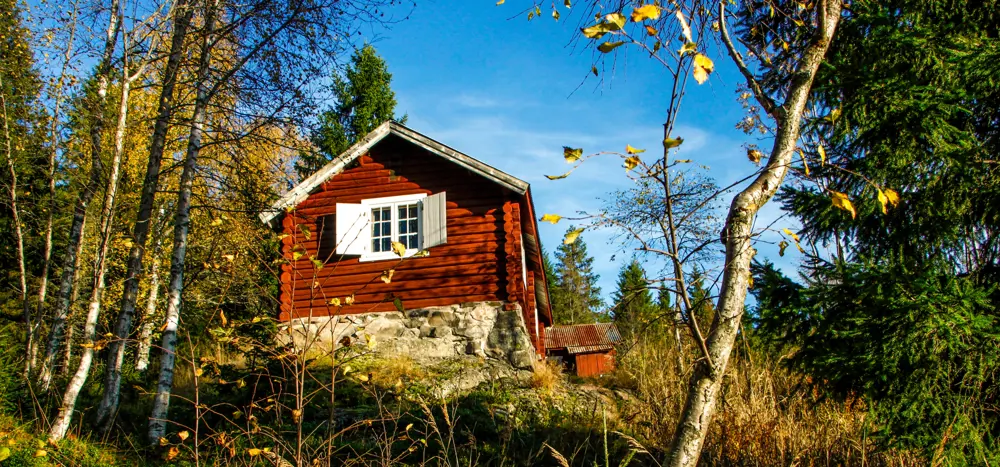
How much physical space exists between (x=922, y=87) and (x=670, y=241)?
11.5 feet

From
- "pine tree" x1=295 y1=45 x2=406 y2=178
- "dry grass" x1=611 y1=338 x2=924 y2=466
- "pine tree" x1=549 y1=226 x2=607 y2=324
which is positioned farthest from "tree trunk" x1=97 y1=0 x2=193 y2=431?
"pine tree" x1=549 y1=226 x2=607 y2=324

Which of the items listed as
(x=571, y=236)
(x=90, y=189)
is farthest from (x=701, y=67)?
(x=90, y=189)

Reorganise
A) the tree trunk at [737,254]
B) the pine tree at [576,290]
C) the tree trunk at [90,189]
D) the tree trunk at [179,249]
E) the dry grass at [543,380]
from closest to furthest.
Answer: the tree trunk at [737,254]
the tree trunk at [179,249]
the tree trunk at [90,189]
the dry grass at [543,380]
the pine tree at [576,290]

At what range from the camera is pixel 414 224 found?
1243cm

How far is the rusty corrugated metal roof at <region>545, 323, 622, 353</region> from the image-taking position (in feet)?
75.2

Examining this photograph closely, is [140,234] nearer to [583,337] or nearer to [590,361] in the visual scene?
[590,361]

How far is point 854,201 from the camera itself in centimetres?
522

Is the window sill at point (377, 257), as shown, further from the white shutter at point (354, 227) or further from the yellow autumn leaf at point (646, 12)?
the yellow autumn leaf at point (646, 12)

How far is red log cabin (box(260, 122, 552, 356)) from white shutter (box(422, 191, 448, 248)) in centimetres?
2

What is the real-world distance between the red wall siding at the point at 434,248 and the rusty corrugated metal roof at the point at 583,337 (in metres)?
11.4

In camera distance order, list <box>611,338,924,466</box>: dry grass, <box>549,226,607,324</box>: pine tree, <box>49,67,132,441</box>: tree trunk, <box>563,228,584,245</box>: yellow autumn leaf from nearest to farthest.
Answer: <box>563,228,584,245</box>: yellow autumn leaf
<box>611,338,924,466</box>: dry grass
<box>49,67,132,441</box>: tree trunk
<box>549,226,607,324</box>: pine tree

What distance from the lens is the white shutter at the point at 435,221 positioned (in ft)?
39.1

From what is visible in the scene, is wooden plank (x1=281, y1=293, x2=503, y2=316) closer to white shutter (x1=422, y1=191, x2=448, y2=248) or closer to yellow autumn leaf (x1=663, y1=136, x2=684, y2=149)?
white shutter (x1=422, y1=191, x2=448, y2=248)

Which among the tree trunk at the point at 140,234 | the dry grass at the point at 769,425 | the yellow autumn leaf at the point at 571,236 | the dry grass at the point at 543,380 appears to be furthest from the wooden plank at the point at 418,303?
the yellow autumn leaf at the point at 571,236
